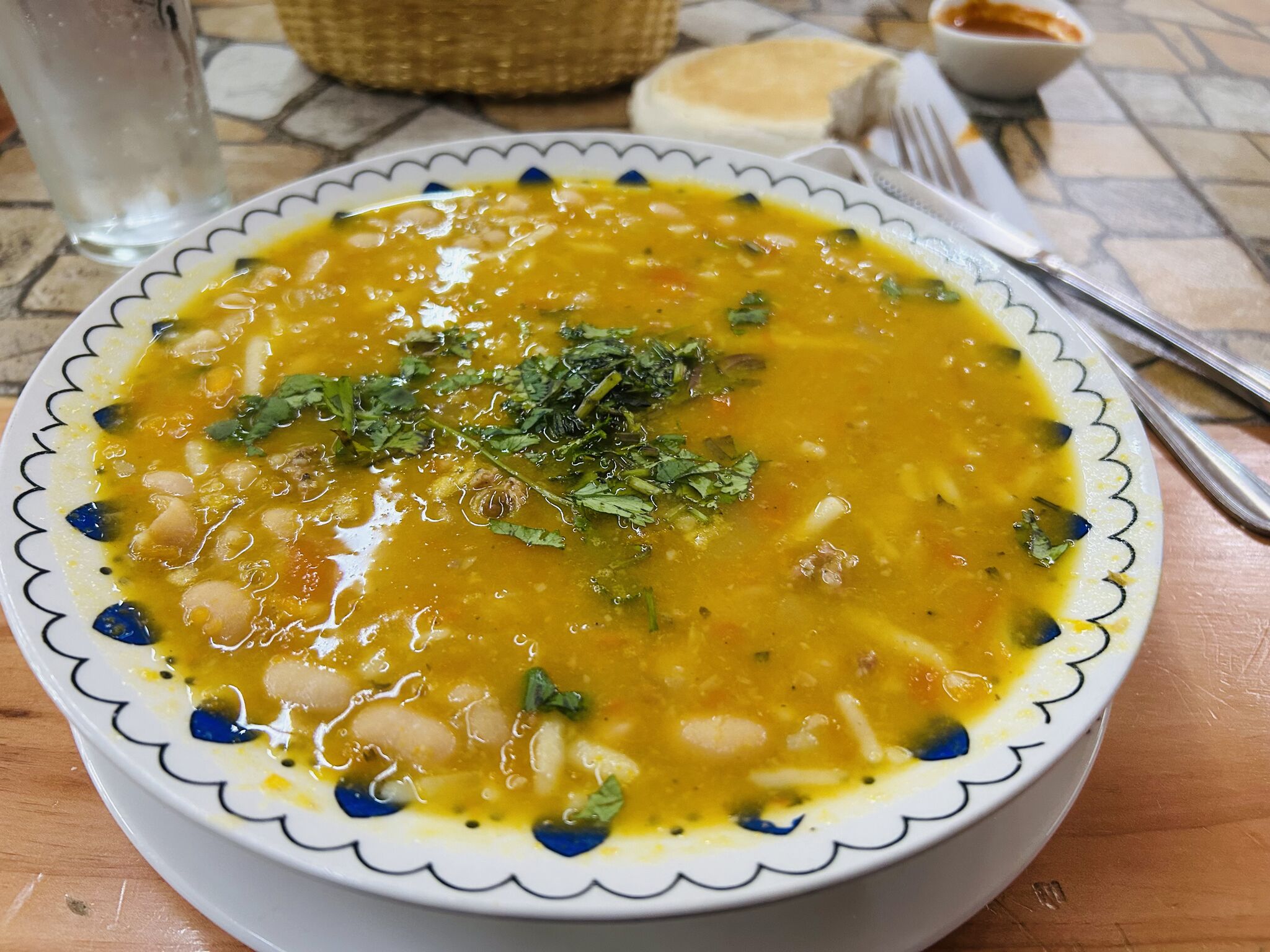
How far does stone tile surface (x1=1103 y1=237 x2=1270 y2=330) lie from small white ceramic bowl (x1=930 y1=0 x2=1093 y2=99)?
127cm

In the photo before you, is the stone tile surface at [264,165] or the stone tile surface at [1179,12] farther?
the stone tile surface at [1179,12]

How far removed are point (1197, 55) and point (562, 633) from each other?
5.51 metres

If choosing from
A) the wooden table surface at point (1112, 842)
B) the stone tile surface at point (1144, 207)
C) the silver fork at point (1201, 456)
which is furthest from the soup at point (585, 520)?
the stone tile surface at point (1144, 207)

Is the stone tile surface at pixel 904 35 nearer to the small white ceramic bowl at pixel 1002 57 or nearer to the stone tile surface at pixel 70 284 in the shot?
the small white ceramic bowl at pixel 1002 57

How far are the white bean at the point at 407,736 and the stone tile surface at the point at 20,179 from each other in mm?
2988

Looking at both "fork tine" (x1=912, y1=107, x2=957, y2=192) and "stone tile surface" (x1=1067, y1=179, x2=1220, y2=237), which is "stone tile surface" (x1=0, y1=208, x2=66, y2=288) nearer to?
"fork tine" (x1=912, y1=107, x2=957, y2=192)

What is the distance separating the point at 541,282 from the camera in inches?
107

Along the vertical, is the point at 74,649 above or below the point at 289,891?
above

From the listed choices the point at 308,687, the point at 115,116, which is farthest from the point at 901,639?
the point at 115,116

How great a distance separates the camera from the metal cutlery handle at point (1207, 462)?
8.02ft

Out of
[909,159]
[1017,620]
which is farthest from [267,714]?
[909,159]

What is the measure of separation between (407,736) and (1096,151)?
4.16 m

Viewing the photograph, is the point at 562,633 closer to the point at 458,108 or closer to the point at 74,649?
the point at 74,649

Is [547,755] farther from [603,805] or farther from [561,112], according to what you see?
[561,112]
